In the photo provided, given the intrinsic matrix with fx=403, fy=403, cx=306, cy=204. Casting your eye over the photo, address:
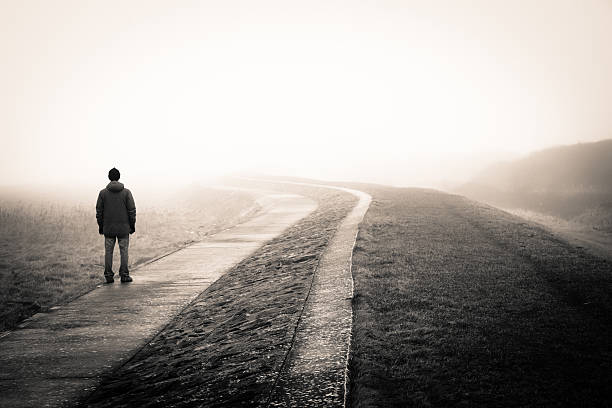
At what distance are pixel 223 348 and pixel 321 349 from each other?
154 centimetres

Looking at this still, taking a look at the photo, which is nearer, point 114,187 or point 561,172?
point 114,187

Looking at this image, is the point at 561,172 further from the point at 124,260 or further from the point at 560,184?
the point at 124,260

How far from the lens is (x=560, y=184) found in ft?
121

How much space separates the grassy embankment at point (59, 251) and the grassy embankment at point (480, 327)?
255 inches

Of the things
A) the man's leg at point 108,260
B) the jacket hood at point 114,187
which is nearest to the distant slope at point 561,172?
the jacket hood at point 114,187

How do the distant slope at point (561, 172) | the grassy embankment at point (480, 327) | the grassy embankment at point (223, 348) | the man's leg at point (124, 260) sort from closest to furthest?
the grassy embankment at point (480, 327)
the grassy embankment at point (223, 348)
the man's leg at point (124, 260)
the distant slope at point (561, 172)

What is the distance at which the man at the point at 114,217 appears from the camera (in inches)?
357

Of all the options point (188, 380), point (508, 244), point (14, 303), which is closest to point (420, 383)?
point (188, 380)

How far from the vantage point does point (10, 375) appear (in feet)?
15.9

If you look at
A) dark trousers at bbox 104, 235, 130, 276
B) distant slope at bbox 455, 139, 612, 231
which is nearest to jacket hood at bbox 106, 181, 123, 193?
dark trousers at bbox 104, 235, 130, 276

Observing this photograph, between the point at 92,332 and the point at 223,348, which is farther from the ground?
the point at 223,348

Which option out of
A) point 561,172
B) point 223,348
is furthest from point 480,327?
point 561,172

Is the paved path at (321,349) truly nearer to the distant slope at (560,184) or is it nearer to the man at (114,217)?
the man at (114,217)

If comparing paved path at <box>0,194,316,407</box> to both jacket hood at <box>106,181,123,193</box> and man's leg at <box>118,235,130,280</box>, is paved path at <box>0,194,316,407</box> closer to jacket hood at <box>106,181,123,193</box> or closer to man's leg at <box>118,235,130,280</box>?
man's leg at <box>118,235,130,280</box>
